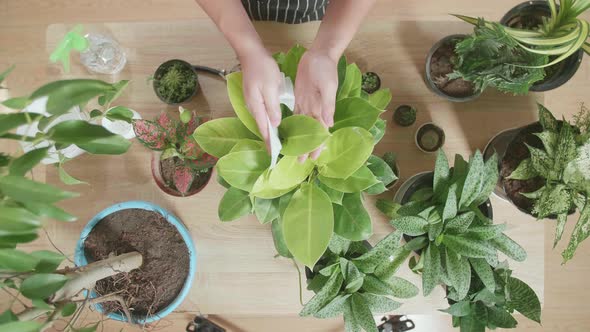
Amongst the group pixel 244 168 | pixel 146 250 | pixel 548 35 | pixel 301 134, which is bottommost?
pixel 146 250

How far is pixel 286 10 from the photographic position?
105cm

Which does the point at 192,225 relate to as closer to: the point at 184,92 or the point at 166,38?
the point at 184,92

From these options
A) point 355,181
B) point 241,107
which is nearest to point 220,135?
point 241,107

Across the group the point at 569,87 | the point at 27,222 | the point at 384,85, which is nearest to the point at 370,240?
the point at 384,85

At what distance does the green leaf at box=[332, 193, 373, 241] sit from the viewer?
2.56ft

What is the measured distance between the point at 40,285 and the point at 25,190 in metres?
0.17

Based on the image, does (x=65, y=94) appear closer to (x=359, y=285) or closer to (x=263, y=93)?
(x=263, y=93)

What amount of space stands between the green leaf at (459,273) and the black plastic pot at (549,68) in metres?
0.48

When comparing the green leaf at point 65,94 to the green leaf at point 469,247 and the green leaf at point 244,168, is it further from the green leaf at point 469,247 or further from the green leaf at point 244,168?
the green leaf at point 469,247

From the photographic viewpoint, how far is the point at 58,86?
1.12 ft

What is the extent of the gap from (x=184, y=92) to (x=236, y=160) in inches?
14.2

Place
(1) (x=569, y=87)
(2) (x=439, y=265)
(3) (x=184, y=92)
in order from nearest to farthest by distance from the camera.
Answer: (2) (x=439, y=265)
(3) (x=184, y=92)
(1) (x=569, y=87)

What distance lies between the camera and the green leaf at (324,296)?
816 millimetres

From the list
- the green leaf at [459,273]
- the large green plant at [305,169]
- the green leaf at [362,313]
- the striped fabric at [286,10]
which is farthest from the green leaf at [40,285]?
the striped fabric at [286,10]
